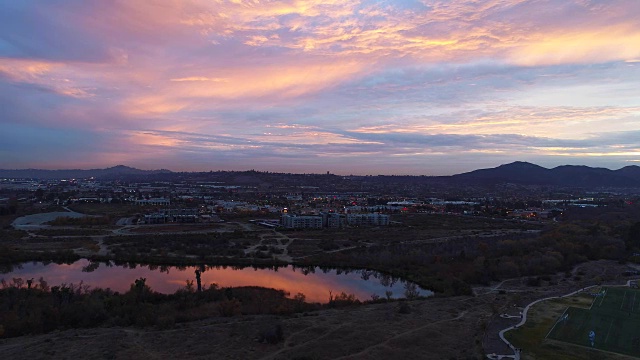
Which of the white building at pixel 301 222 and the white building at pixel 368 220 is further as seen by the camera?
the white building at pixel 368 220

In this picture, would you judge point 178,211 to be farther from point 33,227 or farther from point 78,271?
point 78,271

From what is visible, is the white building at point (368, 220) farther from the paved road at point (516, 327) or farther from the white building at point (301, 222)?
the paved road at point (516, 327)

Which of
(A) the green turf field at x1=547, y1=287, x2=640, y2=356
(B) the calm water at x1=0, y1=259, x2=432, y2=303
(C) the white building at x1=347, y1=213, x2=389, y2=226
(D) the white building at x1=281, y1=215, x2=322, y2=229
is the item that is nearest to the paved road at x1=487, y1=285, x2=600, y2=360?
(A) the green turf field at x1=547, y1=287, x2=640, y2=356

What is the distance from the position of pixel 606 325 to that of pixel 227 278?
22.7 metres

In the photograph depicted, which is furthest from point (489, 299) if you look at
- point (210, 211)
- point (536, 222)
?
point (210, 211)

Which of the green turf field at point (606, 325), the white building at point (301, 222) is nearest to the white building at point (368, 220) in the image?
the white building at point (301, 222)

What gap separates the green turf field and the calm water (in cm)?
938

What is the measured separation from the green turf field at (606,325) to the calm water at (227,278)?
30.8 ft

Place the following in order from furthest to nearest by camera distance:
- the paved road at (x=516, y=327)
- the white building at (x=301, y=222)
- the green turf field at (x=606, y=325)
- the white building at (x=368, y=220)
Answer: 1. the white building at (x=368, y=220)
2. the white building at (x=301, y=222)
3. the green turf field at (x=606, y=325)
4. the paved road at (x=516, y=327)

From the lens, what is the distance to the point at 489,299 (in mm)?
22547

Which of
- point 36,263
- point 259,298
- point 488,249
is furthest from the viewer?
point 488,249

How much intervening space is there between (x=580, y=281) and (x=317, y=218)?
40.3 metres

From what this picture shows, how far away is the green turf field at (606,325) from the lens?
1570cm

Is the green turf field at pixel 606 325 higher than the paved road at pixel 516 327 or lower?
higher
